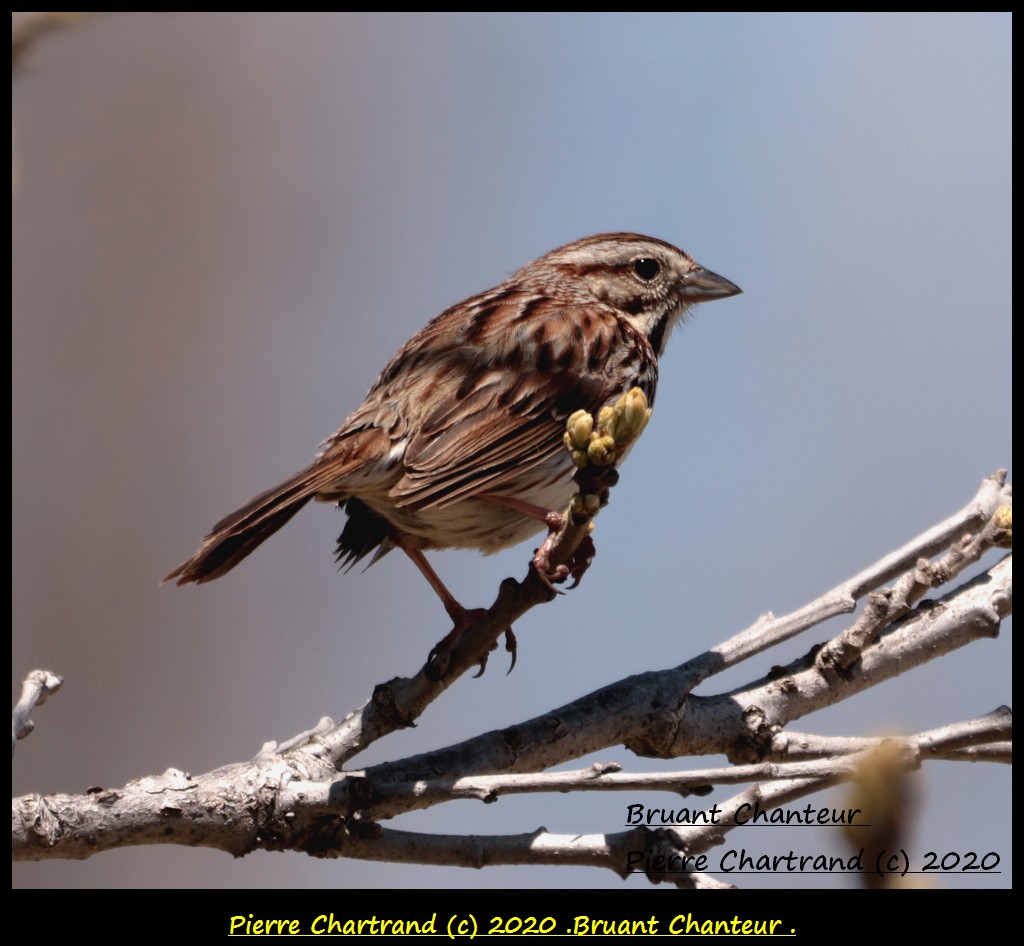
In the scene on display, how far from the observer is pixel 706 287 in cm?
466

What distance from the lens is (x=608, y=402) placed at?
3.88m

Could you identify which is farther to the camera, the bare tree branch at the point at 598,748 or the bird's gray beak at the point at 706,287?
the bird's gray beak at the point at 706,287

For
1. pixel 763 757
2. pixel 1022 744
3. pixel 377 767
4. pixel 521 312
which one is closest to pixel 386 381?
pixel 521 312

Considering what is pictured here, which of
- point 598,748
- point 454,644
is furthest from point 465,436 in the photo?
point 598,748

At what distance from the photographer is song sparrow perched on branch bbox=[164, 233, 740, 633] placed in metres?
3.36

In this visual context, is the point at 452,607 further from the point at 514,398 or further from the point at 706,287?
the point at 706,287

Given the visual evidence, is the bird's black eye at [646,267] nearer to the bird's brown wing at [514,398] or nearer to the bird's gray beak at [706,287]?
the bird's gray beak at [706,287]

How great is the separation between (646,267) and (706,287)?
259 mm

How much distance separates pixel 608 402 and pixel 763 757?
1.47 meters

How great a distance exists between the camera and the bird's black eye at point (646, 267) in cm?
470

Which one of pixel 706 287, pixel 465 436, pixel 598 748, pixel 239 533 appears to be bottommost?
pixel 598 748

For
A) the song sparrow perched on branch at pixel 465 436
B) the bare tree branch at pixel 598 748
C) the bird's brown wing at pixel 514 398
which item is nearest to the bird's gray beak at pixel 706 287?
the song sparrow perched on branch at pixel 465 436

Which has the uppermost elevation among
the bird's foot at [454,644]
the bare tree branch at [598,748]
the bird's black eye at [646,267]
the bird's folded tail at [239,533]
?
the bird's black eye at [646,267]
